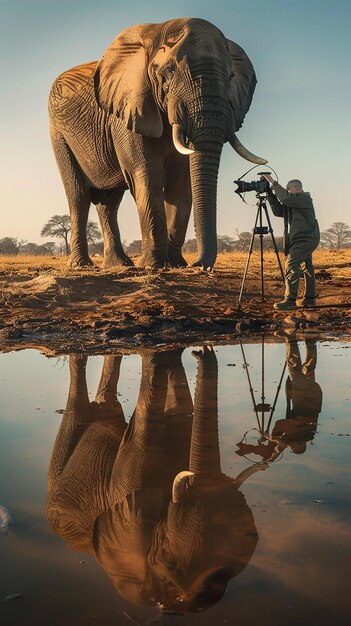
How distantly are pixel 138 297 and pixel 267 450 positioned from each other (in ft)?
20.3

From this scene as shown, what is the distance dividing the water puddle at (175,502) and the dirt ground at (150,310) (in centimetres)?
230

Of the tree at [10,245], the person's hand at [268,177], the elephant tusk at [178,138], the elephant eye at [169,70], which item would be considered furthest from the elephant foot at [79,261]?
the tree at [10,245]

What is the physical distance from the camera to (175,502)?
8.86 feet

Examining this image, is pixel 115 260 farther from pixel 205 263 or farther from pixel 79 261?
pixel 205 263

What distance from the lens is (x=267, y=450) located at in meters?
3.38

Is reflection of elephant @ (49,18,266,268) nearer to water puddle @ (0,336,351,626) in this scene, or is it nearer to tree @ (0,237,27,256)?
→ water puddle @ (0,336,351,626)

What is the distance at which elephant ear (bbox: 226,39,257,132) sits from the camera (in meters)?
12.0

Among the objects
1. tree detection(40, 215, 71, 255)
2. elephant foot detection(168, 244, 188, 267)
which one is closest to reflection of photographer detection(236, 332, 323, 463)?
elephant foot detection(168, 244, 188, 267)

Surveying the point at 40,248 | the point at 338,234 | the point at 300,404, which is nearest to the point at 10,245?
the point at 40,248

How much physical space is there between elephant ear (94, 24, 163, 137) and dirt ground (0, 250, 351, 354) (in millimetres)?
2418

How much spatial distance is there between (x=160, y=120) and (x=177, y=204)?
1958 millimetres

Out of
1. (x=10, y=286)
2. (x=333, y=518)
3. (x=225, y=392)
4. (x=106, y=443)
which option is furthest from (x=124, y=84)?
(x=333, y=518)

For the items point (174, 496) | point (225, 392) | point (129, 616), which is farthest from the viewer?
point (225, 392)

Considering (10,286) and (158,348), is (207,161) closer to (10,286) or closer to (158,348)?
(10,286)
